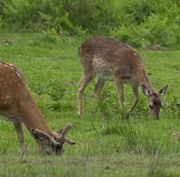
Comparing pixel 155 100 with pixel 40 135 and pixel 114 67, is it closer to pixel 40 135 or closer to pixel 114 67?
pixel 114 67

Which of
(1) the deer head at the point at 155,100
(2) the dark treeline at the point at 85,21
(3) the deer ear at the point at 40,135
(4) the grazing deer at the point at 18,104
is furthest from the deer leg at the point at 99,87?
(2) the dark treeline at the point at 85,21

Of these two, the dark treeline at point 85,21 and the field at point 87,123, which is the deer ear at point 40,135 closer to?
the field at point 87,123

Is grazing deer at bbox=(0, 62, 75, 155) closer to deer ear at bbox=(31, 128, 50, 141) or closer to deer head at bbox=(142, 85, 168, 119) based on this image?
deer ear at bbox=(31, 128, 50, 141)

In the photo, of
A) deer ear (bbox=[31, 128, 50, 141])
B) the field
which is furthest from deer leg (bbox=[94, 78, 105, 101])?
deer ear (bbox=[31, 128, 50, 141])

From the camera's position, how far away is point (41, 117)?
12258 millimetres

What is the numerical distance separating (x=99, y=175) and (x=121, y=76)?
8.69 meters

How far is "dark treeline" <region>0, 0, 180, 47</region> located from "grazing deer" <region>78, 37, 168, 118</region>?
7950 mm

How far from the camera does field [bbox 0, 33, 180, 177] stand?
9.14 metres

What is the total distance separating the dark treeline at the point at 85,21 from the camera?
2603 centimetres

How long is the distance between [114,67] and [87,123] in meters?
1.97

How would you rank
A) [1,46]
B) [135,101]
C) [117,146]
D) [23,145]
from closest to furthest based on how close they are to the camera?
[117,146]
[23,145]
[135,101]
[1,46]

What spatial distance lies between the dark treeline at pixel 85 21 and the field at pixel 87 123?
81 cm

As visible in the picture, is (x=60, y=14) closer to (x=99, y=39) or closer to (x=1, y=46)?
(x=1, y=46)

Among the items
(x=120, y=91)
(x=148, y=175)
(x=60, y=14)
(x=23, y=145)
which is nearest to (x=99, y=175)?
(x=148, y=175)
